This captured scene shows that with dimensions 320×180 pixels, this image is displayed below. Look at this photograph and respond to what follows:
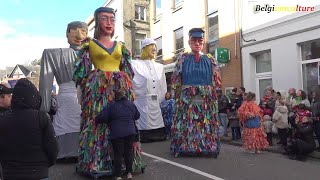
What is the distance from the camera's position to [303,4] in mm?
12492

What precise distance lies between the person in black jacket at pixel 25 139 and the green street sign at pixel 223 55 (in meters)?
12.9

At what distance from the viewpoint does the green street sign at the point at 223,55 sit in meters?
16.0

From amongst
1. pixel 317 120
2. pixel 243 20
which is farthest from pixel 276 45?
pixel 317 120

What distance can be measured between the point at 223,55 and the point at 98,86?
34.4ft

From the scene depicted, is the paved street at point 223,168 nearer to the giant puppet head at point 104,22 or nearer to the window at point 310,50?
the giant puppet head at point 104,22

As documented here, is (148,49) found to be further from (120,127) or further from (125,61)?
(120,127)

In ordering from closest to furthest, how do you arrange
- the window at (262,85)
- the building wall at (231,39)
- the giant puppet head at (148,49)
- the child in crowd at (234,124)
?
the giant puppet head at (148,49)
the child in crowd at (234,124)
the window at (262,85)
the building wall at (231,39)

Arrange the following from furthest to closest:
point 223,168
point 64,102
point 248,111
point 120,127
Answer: point 248,111 → point 64,102 → point 223,168 → point 120,127

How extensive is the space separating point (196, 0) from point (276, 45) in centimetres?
661

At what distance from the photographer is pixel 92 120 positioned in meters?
6.22

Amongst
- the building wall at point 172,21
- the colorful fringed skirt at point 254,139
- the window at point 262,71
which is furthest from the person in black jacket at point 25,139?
the building wall at point 172,21

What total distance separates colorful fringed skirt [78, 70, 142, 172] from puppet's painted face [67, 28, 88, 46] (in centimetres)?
152

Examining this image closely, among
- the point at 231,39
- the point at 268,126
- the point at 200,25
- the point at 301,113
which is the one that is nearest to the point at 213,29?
the point at 200,25

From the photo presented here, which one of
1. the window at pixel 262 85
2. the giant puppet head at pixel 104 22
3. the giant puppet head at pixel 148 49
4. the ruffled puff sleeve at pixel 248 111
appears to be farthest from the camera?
the window at pixel 262 85
